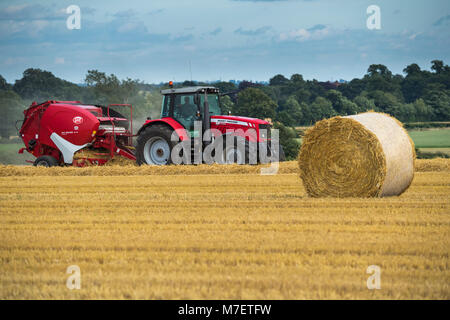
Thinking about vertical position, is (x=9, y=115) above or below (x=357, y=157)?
above

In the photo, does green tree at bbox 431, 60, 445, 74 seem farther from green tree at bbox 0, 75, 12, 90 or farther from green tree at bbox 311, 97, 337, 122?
green tree at bbox 0, 75, 12, 90

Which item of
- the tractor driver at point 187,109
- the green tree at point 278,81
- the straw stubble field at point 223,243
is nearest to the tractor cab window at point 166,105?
the tractor driver at point 187,109

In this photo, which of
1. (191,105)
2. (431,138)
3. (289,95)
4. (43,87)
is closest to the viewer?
(191,105)

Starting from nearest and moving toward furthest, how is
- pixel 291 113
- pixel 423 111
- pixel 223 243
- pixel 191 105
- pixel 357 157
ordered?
pixel 223 243, pixel 357 157, pixel 191 105, pixel 423 111, pixel 291 113

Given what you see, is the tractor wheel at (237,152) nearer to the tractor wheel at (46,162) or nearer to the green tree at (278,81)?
the tractor wheel at (46,162)

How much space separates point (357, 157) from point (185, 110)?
6009 mm

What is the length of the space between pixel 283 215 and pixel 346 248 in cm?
190

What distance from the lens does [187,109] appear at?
1416 centimetres

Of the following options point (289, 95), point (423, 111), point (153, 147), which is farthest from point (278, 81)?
point (153, 147)

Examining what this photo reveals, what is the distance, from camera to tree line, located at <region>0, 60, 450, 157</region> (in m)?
27.4

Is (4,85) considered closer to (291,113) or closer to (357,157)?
(291,113)

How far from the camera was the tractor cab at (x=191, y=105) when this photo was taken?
13898 mm
